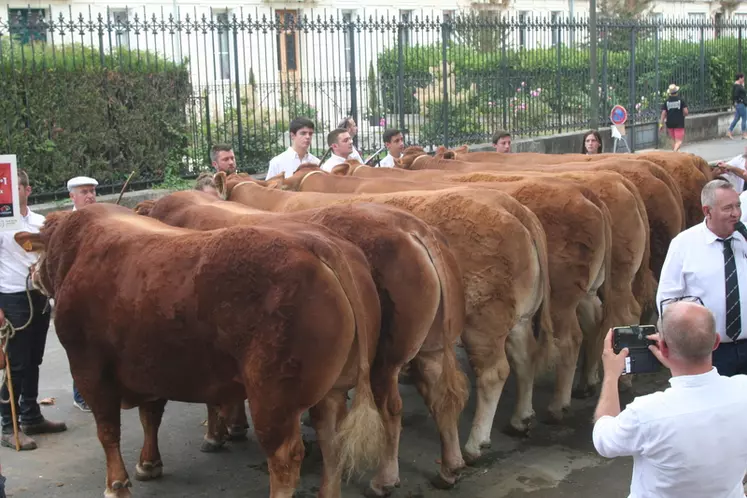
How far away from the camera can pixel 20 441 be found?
A: 6.70 metres

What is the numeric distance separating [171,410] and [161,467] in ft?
4.59

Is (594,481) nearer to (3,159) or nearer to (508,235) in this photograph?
(508,235)

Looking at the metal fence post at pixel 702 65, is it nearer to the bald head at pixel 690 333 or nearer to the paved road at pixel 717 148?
the paved road at pixel 717 148

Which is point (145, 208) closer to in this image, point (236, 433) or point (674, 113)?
point (236, 433)

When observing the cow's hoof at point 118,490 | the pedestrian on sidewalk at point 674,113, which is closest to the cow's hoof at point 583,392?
the cow's hoof at point 118,490

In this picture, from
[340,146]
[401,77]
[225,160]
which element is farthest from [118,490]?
[401,77]

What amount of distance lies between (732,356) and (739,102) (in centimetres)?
2215

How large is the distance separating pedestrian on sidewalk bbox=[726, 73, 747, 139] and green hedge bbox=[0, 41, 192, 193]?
17002 mm

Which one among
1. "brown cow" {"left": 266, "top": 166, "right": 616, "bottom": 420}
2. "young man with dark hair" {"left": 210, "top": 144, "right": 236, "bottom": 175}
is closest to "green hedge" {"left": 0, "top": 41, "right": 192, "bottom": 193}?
"young man with dark hair" {"left": 210, "top": 144, "right": 236, "bottom": 175}

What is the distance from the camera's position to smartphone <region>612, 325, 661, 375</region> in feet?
11.7

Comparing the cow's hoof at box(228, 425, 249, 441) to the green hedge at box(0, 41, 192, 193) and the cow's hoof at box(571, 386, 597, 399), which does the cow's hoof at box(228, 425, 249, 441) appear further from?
the green hedge at box(0, 41, 192, 193)

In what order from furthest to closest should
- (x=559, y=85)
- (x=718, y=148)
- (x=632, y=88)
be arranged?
(x=718, y=148) → (x=632, y=88) → (x=559, y=85)

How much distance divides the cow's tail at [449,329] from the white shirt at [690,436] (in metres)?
2.55

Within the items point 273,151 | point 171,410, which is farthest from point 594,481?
point 273,151
